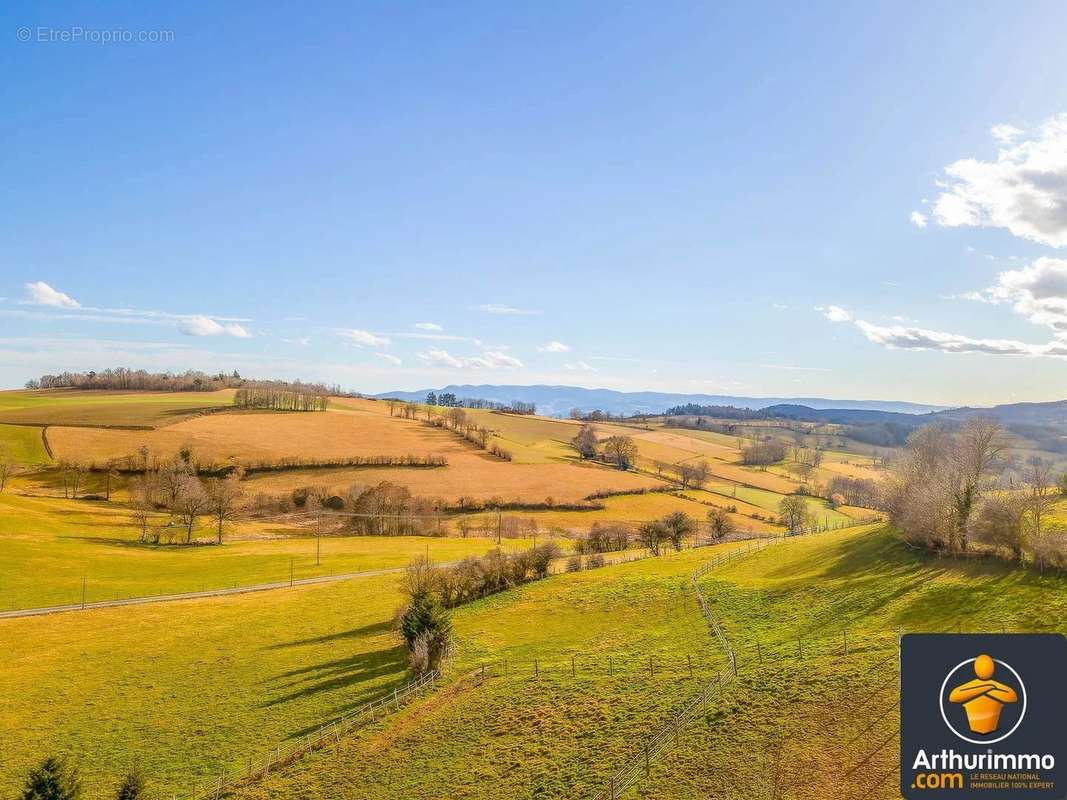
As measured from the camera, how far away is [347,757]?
38.4m

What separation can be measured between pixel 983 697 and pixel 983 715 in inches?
26.2

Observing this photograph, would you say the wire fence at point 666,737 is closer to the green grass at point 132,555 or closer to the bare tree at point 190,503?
the green grass at point 132,555

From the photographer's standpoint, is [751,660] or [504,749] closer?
[504,749]

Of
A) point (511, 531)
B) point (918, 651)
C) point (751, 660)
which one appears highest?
point (918, 651)

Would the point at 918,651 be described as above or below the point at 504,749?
above

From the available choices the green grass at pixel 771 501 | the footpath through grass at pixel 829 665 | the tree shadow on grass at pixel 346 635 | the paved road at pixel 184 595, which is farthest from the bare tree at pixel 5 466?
the green grass at pixel 771 501

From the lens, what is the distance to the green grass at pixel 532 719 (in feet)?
108

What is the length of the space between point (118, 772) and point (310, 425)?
158m

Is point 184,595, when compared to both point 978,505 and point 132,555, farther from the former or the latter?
point 978,505

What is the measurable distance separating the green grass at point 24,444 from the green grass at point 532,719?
146 metres

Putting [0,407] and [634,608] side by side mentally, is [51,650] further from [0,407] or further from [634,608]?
[0,407]

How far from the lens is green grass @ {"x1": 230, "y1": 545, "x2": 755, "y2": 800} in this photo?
33031 mm

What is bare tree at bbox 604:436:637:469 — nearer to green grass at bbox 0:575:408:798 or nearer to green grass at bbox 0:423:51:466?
green grass at bbox 0:575:408:798

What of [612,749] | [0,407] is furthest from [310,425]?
[612,749]
